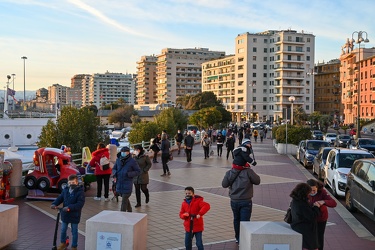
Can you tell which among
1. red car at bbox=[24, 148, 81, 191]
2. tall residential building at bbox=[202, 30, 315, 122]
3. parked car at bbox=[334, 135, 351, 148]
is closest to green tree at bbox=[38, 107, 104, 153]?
red car at bbox=[24, 148, 81, 191]

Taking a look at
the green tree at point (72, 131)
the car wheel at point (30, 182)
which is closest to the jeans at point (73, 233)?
the car wheel at point (30, 182)

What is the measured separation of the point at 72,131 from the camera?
65.7 ft

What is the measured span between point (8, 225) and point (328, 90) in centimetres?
11268

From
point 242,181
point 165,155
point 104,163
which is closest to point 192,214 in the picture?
point 242,181

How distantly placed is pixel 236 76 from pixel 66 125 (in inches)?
3552

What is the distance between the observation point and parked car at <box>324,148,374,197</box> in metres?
13.7

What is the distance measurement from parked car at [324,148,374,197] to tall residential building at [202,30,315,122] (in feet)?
273

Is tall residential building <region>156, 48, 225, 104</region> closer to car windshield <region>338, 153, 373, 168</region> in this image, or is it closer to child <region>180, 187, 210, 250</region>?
car windshield <region>338, 153, 373, 168</region>

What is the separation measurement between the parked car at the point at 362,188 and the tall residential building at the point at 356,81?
63.9 metres

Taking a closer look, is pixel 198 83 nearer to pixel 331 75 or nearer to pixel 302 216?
pixel 331 75

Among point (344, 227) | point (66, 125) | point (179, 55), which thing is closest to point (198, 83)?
point (179, 55)

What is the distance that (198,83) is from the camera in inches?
5768

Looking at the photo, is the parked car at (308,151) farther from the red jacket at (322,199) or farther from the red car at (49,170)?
the red jacket at (322,199)

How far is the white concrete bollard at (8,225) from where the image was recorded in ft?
26.0
